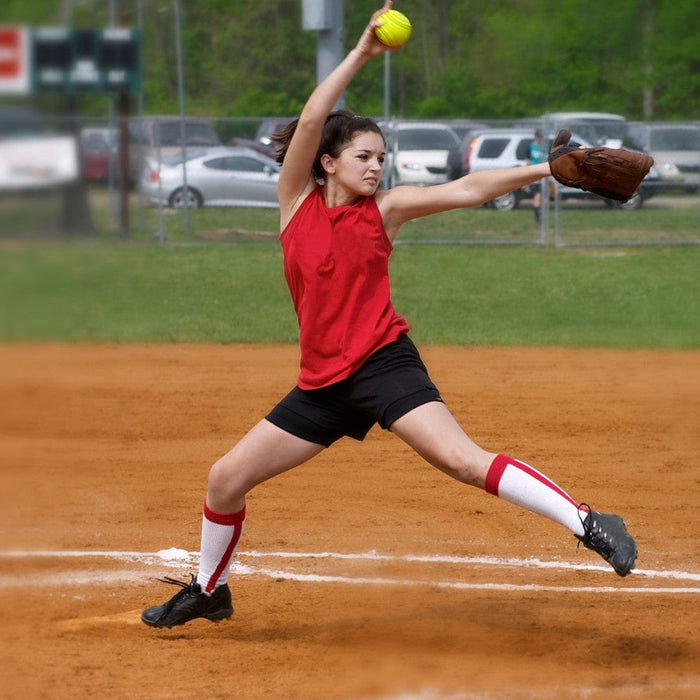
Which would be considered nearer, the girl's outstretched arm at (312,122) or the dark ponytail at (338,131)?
the girl's outstretched arm at (312,122)

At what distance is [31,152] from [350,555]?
113 inches

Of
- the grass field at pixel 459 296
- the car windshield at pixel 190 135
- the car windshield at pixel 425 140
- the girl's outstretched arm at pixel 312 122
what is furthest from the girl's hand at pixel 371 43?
the car windshield at pixel 190 135

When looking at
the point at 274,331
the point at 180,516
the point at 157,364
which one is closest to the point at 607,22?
the point at 274,331

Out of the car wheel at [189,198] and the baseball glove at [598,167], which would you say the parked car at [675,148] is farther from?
the baseball glove at [598,167]

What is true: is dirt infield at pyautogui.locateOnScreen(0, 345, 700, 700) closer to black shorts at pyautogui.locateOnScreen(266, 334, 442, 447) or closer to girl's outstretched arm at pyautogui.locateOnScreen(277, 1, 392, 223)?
black shorts at pyautogui.locateOnScreen(266, 334, 442, 447)

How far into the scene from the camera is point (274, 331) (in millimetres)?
11344

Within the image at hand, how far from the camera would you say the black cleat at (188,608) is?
4328 mm

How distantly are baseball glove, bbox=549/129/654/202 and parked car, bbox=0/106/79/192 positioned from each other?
1.68 m

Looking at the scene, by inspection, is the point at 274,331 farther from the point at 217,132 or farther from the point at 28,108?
the point at 28,108

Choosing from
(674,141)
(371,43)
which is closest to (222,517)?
(371,43)

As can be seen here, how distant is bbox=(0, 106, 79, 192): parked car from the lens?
2691 mm

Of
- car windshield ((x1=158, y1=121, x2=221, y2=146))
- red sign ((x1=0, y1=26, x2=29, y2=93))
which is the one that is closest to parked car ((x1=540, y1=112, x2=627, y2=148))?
car windshield ((x1=158, y1=121, x2=221, y2=146))

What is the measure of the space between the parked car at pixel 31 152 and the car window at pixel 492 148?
1537 centimetres

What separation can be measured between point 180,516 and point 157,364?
4.15 meters
